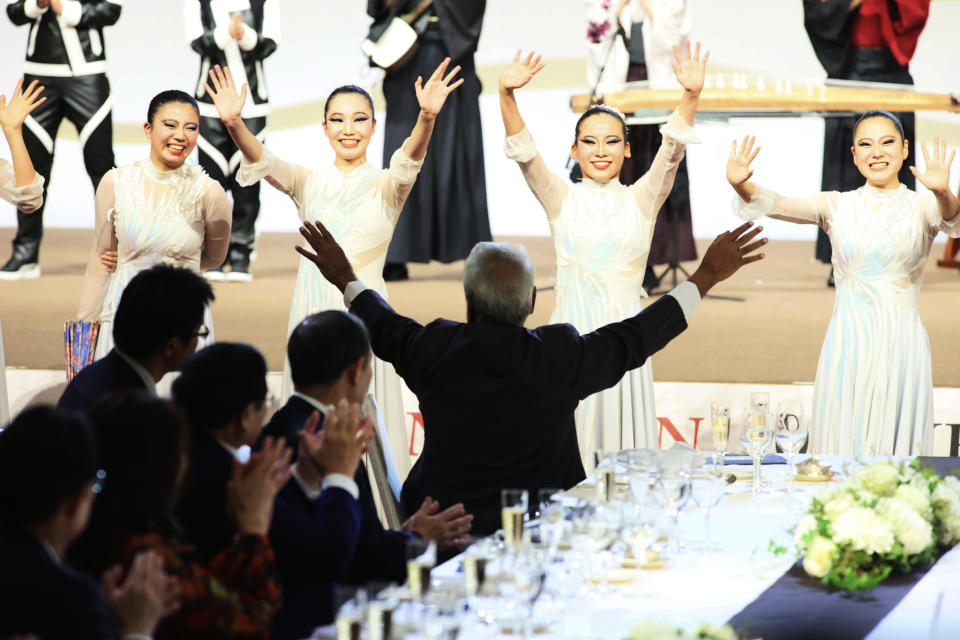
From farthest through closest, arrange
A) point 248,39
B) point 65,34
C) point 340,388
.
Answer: point 248,39, point 65,34, point 340,388

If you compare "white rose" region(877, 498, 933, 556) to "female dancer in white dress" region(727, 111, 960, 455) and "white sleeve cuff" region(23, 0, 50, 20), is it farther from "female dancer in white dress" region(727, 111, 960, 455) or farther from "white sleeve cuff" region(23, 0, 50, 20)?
"white sleeve cuff" region(23, 0, 50, 20)

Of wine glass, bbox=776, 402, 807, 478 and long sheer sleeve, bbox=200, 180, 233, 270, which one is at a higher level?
Result: long sheer sleeve, bbox=200, 180, 233, 270

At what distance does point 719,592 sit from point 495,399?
95 centimetres

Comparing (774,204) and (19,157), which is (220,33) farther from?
(774,204)

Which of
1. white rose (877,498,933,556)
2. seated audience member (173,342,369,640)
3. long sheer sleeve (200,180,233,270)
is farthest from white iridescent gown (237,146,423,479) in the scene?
white rose (877,498,933,556)

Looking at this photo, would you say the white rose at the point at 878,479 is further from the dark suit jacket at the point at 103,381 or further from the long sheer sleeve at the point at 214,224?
the long sheer sleeve at the point at 214,224

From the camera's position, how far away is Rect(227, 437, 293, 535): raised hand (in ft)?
6.95

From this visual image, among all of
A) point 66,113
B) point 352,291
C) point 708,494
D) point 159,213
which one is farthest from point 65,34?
point 708,494

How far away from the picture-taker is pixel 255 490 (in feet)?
6.97

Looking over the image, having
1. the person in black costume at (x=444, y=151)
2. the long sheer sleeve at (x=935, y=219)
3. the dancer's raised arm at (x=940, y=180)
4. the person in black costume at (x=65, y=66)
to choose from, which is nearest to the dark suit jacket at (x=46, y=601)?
the dancer's raised arm at (x=940, y=180)

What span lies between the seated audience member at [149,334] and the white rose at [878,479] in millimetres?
1532

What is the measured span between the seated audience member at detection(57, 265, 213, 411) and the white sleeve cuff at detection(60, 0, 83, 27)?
5080mm

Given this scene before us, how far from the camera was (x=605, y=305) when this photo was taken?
457cm

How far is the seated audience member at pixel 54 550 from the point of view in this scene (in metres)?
1.68
